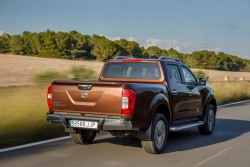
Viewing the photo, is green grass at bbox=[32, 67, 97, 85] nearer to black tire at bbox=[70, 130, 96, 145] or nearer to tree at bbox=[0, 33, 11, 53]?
black tire at bbox=[70, 130, 96, 145]

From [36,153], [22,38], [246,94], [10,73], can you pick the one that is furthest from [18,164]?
[22,38]

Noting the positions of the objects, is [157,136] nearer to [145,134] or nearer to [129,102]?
[145,134]

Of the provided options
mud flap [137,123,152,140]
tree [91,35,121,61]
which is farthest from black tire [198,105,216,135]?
tree [91,35,121,61]

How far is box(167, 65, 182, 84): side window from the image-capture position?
8523 mm

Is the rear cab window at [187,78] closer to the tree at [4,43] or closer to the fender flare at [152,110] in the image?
the fender flare at [152,110]

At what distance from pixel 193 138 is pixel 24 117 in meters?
4.02

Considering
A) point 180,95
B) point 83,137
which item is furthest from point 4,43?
point 180,95

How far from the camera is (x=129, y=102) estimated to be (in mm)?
6801

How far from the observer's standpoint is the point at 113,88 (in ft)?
22.6

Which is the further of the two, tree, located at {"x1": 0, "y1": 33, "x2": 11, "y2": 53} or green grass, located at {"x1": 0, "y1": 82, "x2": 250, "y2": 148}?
tree, located at {"x1": 0, "y1": 33, "x2": 11, "y2": 53}

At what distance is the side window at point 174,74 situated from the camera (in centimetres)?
852

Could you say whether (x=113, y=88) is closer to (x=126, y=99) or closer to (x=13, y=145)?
(x=126, y=99)

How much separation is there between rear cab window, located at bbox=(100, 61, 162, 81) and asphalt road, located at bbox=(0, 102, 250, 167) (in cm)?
133

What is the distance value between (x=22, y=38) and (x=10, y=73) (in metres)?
51.0
